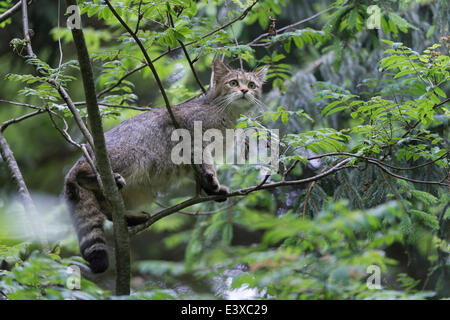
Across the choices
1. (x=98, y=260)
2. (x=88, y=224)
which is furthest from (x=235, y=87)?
(x=98, y=260)

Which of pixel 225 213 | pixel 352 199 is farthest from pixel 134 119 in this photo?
pixel 352 199

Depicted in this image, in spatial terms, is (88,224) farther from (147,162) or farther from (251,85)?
(251,85)

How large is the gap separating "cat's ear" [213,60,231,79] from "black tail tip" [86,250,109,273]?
223 cm

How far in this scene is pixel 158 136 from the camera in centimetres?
437

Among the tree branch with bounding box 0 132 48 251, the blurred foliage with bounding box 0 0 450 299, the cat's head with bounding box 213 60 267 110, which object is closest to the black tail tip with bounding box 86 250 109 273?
the blurred foliage with bounding box 0 0 450 299

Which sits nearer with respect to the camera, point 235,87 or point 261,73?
point 235,87

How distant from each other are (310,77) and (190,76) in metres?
1.82

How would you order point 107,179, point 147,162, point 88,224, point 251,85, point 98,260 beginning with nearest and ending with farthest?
point 107,179 → point 98,260 → point 88,224 → point 147,162 → point 251,85

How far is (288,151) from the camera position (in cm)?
348

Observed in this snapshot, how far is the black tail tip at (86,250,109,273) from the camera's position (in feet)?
10.7

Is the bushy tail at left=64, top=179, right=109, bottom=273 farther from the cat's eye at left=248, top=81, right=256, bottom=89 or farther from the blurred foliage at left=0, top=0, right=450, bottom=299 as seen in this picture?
the cat's eye at left=248, top=81, right=256, bottom=89

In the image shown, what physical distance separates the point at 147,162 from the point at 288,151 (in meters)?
1.42

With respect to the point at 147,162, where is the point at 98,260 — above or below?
below

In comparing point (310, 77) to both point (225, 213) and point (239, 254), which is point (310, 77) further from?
point (239, 254)
